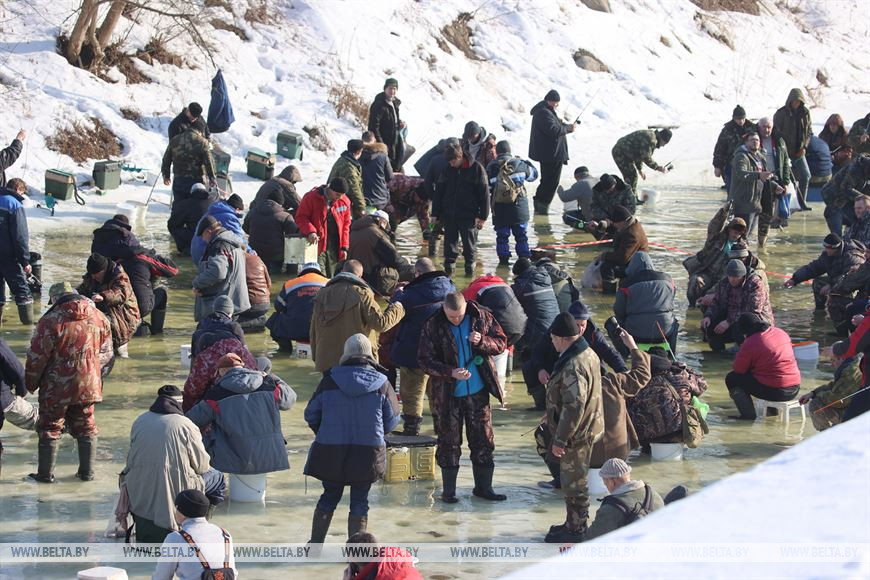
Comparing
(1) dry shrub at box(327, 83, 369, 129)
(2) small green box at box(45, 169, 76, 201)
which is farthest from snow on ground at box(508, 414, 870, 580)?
→ (1) dry shrub at box(327, 83, 369, 129)

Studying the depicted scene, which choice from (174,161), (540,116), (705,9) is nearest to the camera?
(174,161)

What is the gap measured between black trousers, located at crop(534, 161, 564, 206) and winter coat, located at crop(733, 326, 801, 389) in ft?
29.5

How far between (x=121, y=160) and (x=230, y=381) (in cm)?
1289

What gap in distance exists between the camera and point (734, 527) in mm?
4137

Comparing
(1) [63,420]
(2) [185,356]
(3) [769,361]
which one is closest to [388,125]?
(2) [185,356]

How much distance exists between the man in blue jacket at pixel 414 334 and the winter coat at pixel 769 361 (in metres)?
2.58

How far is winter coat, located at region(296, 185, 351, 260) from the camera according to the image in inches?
594

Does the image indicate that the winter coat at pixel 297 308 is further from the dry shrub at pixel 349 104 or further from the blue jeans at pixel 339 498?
the dry shrub at pixel 349 104

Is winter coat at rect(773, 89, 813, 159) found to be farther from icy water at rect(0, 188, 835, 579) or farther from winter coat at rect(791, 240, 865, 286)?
winter coat at rect(791, 240, 865, 286)

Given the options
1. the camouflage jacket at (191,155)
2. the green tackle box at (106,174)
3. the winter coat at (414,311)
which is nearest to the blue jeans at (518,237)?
the camouflage jacket at (191,155)

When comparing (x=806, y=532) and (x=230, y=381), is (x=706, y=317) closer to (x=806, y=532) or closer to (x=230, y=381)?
(x=230, y=381)

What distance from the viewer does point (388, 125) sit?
20.8 m

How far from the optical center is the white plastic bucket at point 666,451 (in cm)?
1048

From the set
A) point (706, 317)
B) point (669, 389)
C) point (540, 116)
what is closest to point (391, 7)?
point (540, 116)
